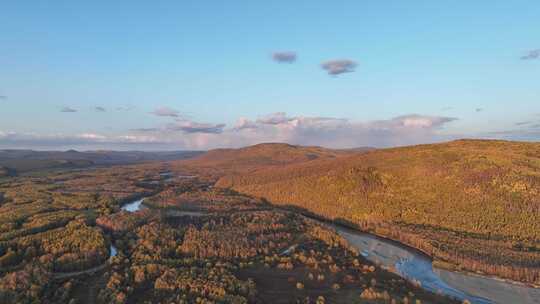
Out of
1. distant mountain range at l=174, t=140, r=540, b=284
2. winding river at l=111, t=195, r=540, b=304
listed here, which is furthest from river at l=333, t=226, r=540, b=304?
distant mountain range at l=174, t=140, r=540, b=284

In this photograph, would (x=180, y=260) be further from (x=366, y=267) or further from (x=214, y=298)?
(x=366, y=267)

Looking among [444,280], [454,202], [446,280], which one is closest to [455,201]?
[454,202]

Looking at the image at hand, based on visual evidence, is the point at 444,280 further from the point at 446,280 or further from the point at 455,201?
the point at 455,201

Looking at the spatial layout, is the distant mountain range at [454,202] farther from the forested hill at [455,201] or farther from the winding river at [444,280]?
the winding river at [444,280]

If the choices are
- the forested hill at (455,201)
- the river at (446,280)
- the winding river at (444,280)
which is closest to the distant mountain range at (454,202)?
the forested hill at (455,201)

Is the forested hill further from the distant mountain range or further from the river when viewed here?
the river

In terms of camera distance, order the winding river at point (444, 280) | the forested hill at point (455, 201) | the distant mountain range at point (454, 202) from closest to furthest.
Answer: the winding river at point (444, 280) → the distant mountain range at point (454, 202) → the forested hill at point (455, 201)

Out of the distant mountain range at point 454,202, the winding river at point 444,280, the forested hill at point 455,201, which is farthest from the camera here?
the forested hill at point 455,201
